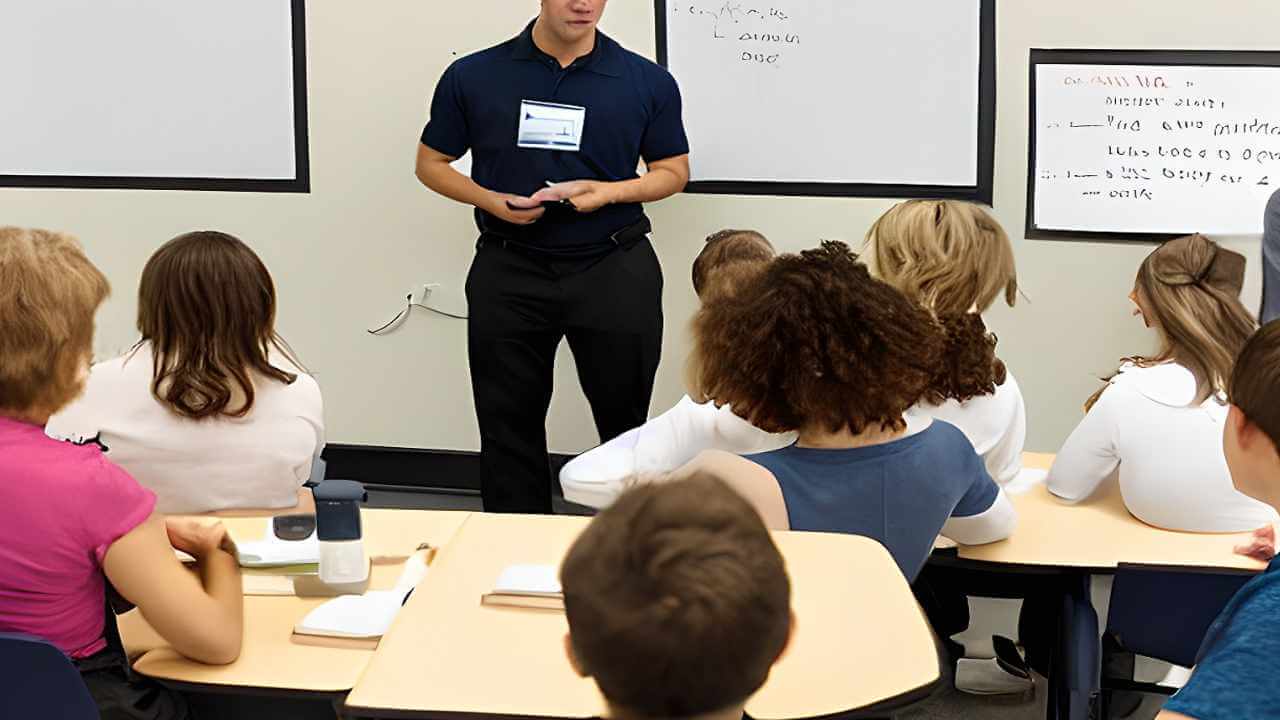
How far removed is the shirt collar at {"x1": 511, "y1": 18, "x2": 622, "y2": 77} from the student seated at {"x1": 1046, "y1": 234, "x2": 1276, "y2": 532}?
1.73 meters

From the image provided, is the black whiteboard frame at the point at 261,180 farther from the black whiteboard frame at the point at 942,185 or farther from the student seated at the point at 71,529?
the student seated at the point at 71,529

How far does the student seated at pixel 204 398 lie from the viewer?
8.35 ft

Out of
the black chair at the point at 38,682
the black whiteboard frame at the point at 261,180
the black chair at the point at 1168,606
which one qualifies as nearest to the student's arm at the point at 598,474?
the black chair at the point at 1168,606

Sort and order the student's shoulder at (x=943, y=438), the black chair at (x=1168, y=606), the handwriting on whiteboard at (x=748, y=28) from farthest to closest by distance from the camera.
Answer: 1. the handwriting on whiteboard at (x=748, y=28)
2. the black chair at (x=1168, y=606)
3. the student's shoulder at (x=943, y=438)

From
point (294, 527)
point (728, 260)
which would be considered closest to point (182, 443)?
point (294, 527)

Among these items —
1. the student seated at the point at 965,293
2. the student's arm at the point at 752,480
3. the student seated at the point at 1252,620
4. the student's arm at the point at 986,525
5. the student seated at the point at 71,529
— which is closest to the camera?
the student seated at the point at 1252,620

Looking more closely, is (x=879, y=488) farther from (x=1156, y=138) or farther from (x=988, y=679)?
(x=1156, y=138)

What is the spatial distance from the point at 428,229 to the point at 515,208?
0.98 m

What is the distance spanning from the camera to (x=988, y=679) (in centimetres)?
332

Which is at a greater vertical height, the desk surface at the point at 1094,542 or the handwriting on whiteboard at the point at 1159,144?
the handwriting on whiteboard at the point at 1159,144

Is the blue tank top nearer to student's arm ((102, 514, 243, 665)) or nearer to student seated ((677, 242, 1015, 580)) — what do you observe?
student seated ((677, 242, 1015, 580))

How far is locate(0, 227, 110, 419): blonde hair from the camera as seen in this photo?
1.82 metres

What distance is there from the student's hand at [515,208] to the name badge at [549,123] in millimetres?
184

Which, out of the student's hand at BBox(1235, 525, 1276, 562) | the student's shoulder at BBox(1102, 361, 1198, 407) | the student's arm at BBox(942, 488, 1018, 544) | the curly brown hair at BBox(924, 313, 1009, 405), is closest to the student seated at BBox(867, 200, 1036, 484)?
the curly brown hair at BBox(924, 313, 1009, 405)
